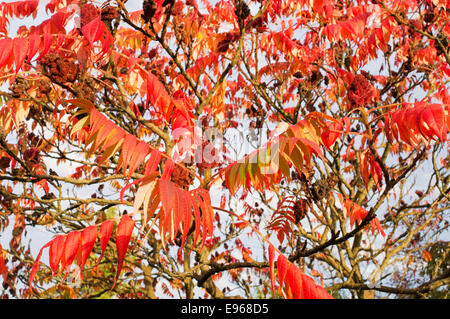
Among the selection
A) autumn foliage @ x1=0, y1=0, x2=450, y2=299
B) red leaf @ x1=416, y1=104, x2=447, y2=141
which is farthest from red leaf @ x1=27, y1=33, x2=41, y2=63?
red leaf @ x1=416, y1=104, x2=447, y2=141

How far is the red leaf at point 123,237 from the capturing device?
1.79 m

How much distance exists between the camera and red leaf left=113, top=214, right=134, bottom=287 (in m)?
1.79

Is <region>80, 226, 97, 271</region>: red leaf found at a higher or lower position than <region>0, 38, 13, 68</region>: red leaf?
lower

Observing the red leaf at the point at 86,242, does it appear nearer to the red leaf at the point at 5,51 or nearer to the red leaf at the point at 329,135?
the red leaf at the point at 5,51

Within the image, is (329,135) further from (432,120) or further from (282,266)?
(282,266)

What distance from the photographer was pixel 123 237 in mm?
1830

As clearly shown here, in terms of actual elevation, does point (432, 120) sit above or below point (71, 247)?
above

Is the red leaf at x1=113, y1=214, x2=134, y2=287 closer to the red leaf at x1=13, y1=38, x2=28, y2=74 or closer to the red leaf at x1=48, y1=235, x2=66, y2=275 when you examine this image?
the red leaf at x1=48, y1=235, x2=66, y2=275

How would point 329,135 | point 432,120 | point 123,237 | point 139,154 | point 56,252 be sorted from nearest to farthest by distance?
point 123,237, point 56,252, point 139,154, point 432,120, point 329,135

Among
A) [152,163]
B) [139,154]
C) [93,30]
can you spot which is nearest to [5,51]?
[93,30]
